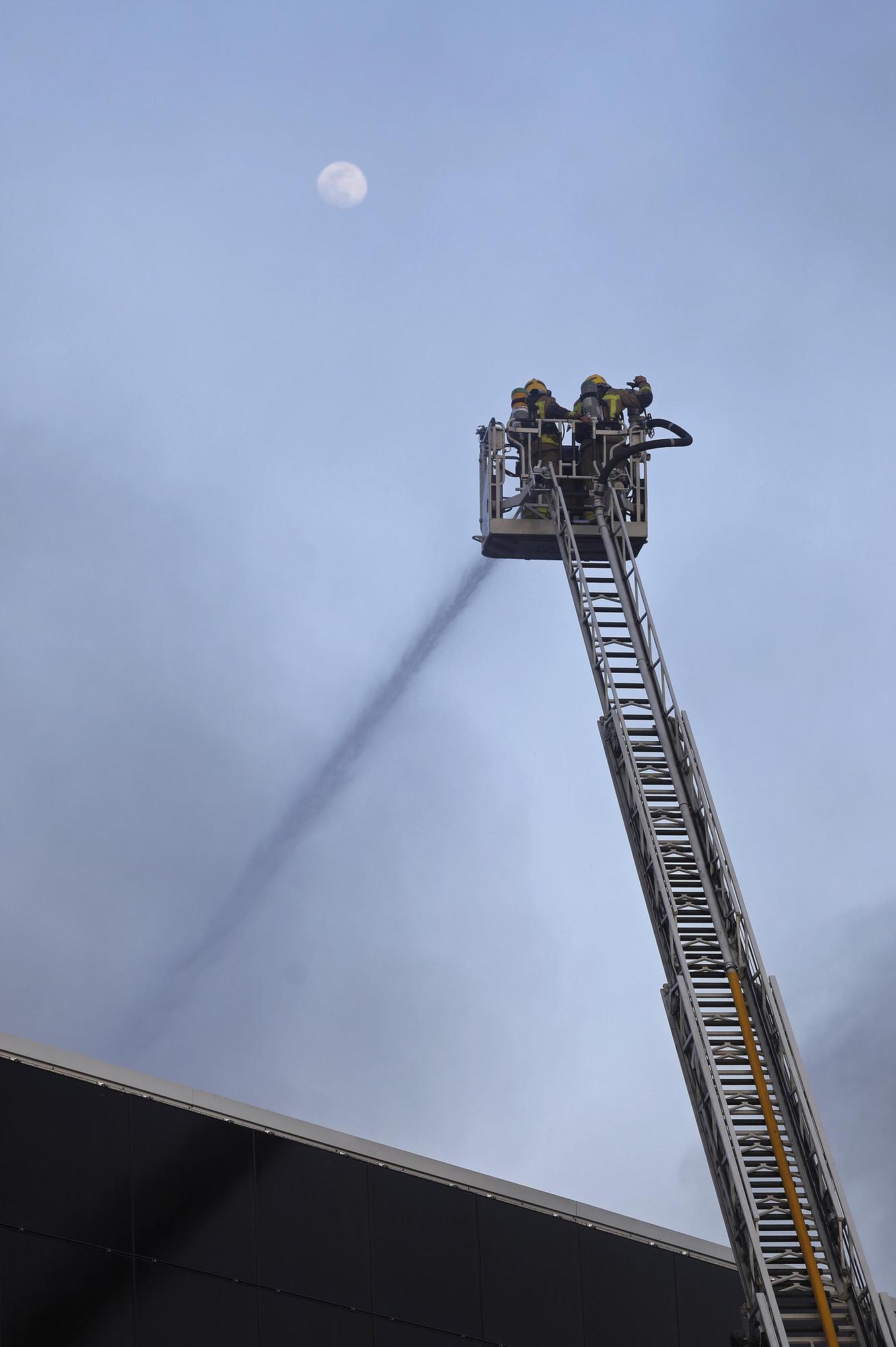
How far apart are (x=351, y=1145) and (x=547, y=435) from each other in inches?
403

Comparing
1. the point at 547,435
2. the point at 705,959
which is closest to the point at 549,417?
the point at 547,435

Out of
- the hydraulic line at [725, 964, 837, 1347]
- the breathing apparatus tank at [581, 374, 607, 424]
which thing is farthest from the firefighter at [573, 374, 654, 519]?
the hydraulic line at [725, 964, 837, 1347]

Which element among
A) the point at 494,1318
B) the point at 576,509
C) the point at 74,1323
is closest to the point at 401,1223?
the point at 494,1318

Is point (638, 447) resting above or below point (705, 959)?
above

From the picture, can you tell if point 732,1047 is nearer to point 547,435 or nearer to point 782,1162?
point 782,1162

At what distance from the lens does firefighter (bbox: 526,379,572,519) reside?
83.8ft

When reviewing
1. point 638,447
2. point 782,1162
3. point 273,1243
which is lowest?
point 782,1162

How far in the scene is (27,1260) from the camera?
1700cm

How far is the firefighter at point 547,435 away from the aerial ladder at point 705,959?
8 centimetres

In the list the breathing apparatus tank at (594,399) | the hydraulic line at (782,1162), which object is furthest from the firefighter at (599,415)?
the hydraulic line at (782,1162)

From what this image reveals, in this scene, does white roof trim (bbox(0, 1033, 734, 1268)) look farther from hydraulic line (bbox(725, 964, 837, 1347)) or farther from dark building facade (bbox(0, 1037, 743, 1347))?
hydraulic line (bbox(725, 964, 837, 1347))

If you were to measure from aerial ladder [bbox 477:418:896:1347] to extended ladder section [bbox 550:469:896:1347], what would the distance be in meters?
0.02

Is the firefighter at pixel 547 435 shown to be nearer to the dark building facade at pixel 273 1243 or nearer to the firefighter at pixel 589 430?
the firefighter at pixel 589 430

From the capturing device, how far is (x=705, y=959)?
66.0 feet
